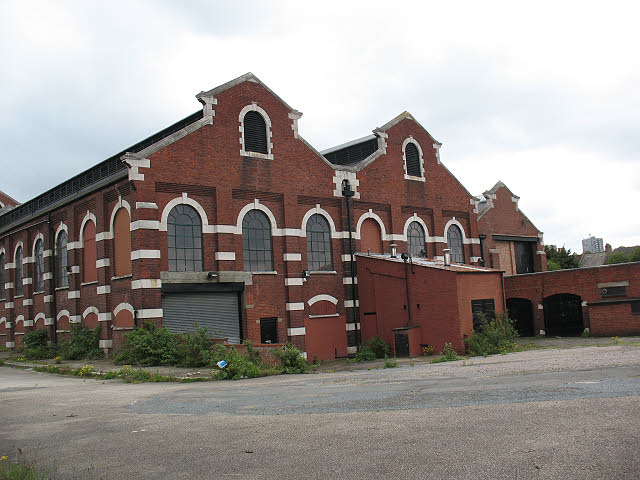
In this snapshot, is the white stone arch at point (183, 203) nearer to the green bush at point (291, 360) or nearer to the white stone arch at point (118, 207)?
the white stone arch at point (118, 207)

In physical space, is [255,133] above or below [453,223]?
above

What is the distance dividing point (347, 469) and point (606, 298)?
→ 2495 cm

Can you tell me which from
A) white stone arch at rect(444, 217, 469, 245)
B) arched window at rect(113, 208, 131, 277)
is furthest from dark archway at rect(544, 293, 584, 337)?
arched window at rect(113, 208, 131, 277)

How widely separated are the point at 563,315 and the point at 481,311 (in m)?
8.61

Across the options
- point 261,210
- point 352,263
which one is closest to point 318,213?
point 352,263

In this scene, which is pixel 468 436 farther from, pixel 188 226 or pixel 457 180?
pixel 457 180

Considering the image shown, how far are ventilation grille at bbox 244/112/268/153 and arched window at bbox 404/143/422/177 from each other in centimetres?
834

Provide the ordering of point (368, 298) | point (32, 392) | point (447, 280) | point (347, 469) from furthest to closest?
1. point (368, 298)
2. point (447, 280)
3. point (32, 392)
4. point (347, 469)

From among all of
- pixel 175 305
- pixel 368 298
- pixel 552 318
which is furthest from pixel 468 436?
pixel 552 318

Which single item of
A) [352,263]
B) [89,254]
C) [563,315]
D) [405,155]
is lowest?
[563,315]

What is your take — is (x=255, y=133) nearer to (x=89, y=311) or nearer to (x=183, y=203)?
(x=183, y=203)

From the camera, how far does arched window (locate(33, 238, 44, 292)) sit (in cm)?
2850

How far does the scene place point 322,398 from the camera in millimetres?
10812

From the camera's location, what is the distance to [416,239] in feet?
96.9
